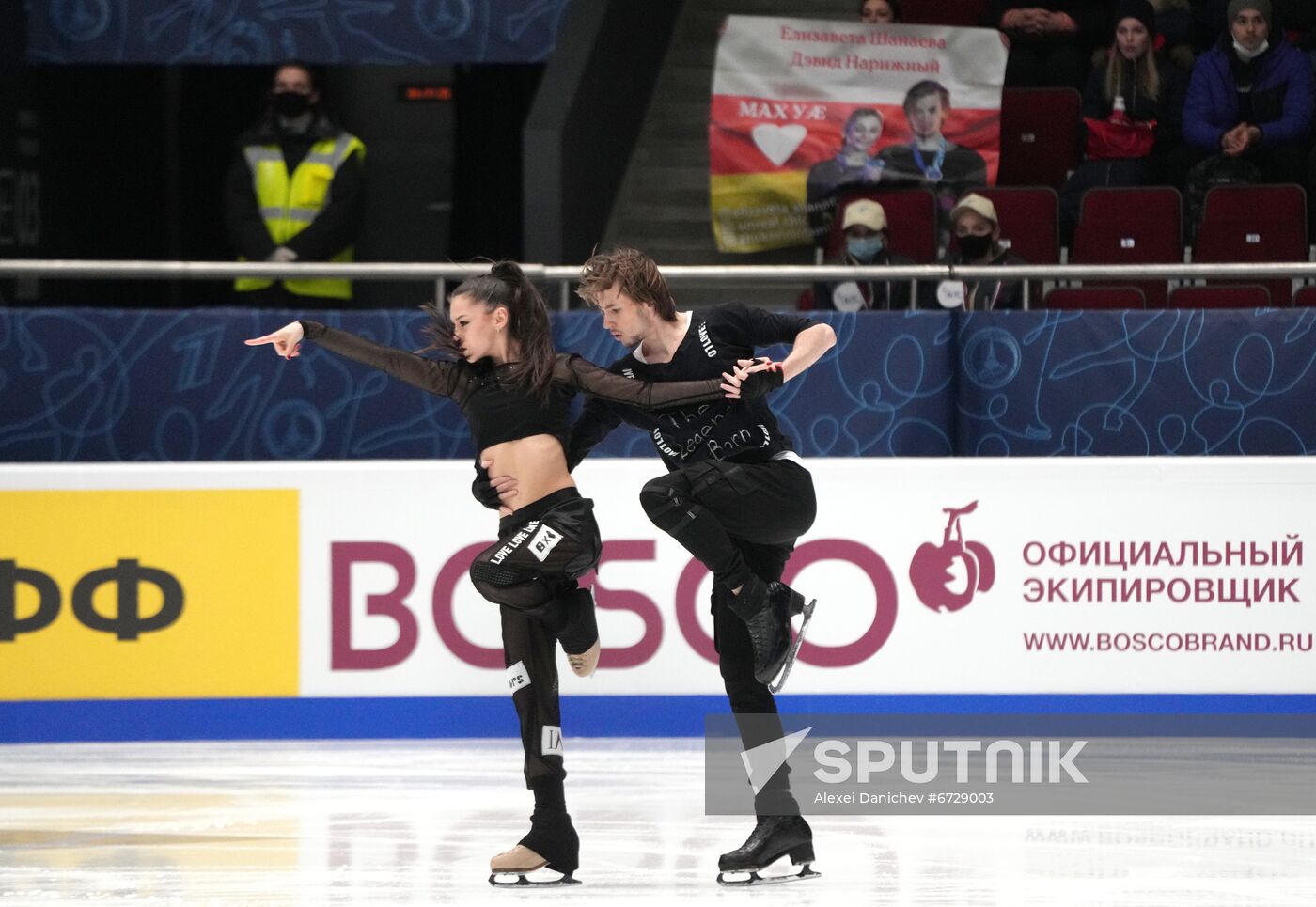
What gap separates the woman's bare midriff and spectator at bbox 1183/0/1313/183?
190 inches

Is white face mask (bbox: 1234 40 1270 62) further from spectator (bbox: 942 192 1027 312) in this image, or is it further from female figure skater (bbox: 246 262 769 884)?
female figure skater (bbox: 246 262 769 884)

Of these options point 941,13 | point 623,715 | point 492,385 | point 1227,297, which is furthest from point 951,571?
point 941,13

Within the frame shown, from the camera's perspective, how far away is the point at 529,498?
4.26m

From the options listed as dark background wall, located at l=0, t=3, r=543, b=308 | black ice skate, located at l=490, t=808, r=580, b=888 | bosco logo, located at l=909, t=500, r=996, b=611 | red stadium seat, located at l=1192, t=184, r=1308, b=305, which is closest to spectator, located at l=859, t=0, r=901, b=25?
red stadium seat, located at l=1192, t=184, r=1308, b=305

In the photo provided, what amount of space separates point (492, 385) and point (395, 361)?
0.77ft

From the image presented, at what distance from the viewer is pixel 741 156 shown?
838 centimetres

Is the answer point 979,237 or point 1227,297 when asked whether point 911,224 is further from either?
point 1227,297

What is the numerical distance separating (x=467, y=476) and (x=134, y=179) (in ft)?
16.7

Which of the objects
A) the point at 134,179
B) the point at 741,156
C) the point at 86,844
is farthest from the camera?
the point at 134,179

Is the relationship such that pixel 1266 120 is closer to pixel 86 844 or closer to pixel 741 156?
pixel 741 156

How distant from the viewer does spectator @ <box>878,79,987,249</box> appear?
7.98 metres

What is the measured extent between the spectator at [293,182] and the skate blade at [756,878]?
4016 millimetres

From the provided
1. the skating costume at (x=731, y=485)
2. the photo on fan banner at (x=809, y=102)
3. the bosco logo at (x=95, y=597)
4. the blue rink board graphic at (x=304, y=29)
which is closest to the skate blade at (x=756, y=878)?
the skating costume at (x=731, y=485)

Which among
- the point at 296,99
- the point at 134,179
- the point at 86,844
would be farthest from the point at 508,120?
the point at 86,844
